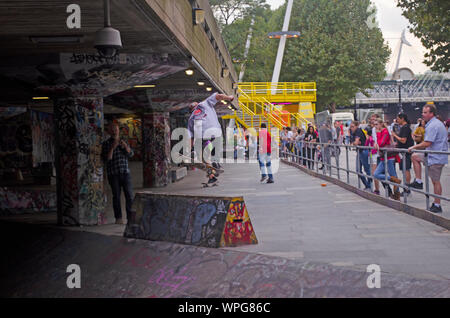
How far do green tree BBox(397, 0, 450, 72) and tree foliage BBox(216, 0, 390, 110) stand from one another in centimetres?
3063

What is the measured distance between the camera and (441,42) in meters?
21.8

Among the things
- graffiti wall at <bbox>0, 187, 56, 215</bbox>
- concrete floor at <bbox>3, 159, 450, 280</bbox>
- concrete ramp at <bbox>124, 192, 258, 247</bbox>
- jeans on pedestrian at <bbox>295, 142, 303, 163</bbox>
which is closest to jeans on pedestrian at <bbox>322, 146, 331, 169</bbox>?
concrete floor at <bbox>3, 159, 450, 280</bbox>

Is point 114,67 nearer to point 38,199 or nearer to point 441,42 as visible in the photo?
point 38,199

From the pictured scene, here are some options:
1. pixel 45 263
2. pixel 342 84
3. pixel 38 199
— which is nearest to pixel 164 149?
pixel 38 199

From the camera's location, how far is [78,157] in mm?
10273

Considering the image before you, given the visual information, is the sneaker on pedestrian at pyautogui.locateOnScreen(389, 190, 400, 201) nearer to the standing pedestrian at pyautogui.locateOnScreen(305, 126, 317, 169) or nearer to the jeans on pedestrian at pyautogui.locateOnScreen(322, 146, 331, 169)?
the jeans on pedestrian at pyautogui.locateOnScreen(322, 146, 331, 169)

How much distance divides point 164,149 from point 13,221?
708 cm

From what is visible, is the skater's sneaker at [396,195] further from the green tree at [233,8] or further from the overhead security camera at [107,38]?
the green tree at [233,8]

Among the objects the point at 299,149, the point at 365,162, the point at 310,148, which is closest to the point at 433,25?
the point at 310,148

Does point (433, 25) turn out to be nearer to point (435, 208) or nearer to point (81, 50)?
point (435, 208)

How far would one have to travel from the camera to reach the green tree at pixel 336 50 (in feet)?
177

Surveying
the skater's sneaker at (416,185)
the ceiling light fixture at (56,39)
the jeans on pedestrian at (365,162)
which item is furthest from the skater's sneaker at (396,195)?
the ceiling light fixture at (56,39)

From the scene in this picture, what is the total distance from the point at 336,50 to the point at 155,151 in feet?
130

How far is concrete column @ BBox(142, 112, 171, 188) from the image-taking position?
18.0m
